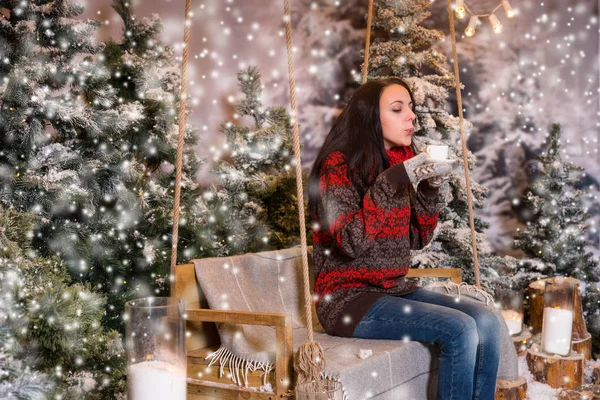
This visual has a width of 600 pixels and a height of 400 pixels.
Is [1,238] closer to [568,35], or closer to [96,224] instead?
[96,224]

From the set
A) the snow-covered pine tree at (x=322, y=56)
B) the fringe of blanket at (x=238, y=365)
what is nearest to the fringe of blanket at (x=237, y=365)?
the fringe of blanket at (x=238, y=365)

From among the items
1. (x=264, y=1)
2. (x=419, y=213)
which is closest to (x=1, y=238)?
(x=419, y=213)

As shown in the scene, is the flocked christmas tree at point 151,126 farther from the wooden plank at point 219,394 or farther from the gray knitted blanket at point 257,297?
the wooden plank at point 219,394

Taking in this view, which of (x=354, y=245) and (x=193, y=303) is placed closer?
(x=354, y=245)

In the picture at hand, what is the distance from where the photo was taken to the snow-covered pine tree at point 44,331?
186 cm

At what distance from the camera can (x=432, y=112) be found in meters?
3.33

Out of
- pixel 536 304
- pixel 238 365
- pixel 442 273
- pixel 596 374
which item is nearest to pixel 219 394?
pixel 238 365

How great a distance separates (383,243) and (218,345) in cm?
71

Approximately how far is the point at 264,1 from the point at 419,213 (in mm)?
1824

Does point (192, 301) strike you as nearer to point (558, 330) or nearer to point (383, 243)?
point (383, 243)

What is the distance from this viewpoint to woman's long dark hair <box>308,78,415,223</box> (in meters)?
Answer: 2.25

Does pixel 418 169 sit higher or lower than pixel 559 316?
higher

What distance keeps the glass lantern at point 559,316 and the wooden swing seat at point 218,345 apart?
95 centimetres

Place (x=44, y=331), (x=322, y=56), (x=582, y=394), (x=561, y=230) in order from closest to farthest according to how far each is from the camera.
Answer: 1. (x=44, y=331)
2. (x=582, y=394)
3. (x=561, y=230)
4. (x=322, y=56)
